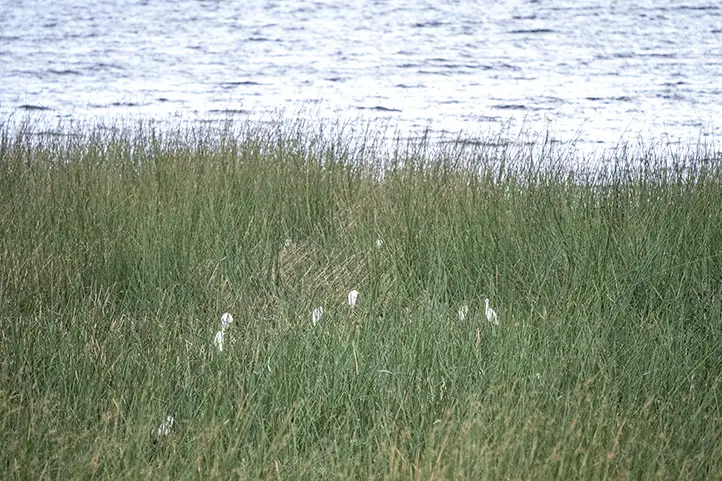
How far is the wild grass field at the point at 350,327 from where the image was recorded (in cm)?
202

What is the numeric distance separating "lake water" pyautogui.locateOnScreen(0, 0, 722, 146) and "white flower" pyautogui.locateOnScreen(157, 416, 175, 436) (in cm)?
879

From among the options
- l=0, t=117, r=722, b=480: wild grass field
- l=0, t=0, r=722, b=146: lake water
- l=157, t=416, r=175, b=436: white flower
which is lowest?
l=0, t=0, r=722, b=146: lake water

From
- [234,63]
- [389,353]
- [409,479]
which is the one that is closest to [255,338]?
[389,353]

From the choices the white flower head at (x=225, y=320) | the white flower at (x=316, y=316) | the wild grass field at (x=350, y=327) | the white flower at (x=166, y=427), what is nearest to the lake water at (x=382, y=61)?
the wild grass field at (x=350, y=327)

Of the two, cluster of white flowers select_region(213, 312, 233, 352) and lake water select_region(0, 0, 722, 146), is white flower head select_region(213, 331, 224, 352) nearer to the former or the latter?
cluster of white flowers select_region(213, 312, 233, 352)

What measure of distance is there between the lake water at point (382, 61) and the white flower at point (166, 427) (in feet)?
28.8

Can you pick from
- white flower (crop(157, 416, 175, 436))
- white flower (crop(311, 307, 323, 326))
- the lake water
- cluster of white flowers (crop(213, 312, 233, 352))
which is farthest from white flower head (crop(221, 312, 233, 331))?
the lake water

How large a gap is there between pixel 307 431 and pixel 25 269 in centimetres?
170

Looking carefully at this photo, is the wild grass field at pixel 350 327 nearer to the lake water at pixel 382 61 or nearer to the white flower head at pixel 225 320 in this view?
the white flower head at pixel 225 320

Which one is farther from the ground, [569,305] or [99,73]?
[569,305]

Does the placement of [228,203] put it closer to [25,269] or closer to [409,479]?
[25,269]

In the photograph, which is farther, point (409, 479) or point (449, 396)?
point (449, 396)

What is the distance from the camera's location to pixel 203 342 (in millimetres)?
2686

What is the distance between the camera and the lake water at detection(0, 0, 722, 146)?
11.7 metres
